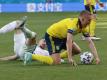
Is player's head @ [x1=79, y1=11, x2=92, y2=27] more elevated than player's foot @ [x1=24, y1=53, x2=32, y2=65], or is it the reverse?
player's head @ [x1=79, y1=11, x2=92, y2=27]

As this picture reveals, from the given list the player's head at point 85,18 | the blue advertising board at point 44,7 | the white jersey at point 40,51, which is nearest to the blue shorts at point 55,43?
the white jersey at point 40,51

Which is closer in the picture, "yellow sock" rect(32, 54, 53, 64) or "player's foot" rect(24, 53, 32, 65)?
"player's foot" rect(24, 53, 32, 65)

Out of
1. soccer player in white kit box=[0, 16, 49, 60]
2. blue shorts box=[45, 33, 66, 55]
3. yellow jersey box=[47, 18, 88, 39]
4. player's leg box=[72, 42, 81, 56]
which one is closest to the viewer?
yellow jersey box=[47, 18, 88, 39]

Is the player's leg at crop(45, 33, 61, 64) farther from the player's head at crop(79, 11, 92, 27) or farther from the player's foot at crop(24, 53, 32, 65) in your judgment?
the player's head at crop(79, 11, 92, 27)

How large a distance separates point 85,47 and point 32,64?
12.8 feet

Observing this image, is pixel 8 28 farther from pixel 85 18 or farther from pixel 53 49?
pixel 85 18

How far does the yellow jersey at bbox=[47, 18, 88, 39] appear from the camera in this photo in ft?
35.1

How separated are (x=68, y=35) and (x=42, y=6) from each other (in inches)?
1071

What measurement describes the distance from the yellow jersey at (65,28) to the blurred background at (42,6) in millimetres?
26144

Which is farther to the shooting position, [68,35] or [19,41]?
[19,41]

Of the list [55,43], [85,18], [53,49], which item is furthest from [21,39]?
[85,18]

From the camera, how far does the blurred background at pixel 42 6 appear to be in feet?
123

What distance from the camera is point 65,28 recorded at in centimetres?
1098

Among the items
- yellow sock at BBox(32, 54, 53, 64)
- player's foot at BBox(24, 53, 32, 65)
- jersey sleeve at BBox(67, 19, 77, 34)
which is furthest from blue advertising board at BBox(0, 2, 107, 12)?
jersey sleeve at BBox(67, 19, 77, 34)
